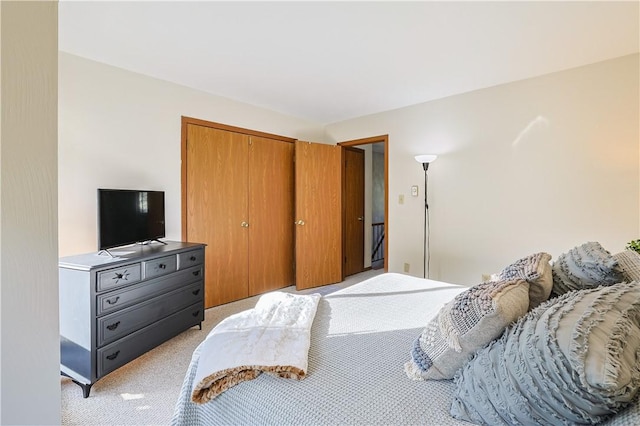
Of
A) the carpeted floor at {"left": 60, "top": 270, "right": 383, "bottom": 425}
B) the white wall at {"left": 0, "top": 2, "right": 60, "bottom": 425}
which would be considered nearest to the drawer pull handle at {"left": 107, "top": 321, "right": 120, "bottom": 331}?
the carpeted floor at {"left": 60, "top": 270, "right": 383, "bottom": 425}

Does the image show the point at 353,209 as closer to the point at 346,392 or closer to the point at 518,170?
the point at 518,170

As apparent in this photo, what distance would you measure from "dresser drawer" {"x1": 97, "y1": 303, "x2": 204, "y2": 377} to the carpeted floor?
0.11 metres

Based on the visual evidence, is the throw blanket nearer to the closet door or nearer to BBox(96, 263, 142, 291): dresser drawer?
BBox(96, 263, 142, 291): dresser drawer

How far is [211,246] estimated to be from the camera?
133 inches

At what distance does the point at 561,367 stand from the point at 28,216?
118cm

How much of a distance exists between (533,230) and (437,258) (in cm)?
102

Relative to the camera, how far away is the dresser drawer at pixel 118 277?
6.34 feet

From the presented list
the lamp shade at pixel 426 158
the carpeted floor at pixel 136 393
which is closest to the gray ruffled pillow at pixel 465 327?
the carpeted floor at pixel 136 393

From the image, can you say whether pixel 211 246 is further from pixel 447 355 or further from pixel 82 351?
pixel 447 355

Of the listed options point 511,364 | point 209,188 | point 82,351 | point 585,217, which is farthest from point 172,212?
point 585,217

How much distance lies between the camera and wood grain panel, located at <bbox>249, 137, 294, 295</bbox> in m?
3.79

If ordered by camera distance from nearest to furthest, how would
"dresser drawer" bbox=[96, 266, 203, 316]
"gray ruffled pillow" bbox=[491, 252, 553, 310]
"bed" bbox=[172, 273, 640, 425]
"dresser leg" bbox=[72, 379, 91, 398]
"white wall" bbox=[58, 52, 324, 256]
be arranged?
"bed" bbox=[172, 273, 640, 425], "gray ruffled pillow" bbox=[491, 252, 553, 310], "dresser leg" bbox=[72, 379, 91, 398], "dresser drawer" bbox=[96, 266, 203, 316], "white wall" bbox=[58, 52, 324, 256]

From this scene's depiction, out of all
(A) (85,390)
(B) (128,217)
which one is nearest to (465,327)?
(A) (85,390)

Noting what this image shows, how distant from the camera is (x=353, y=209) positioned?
5.05 metres
